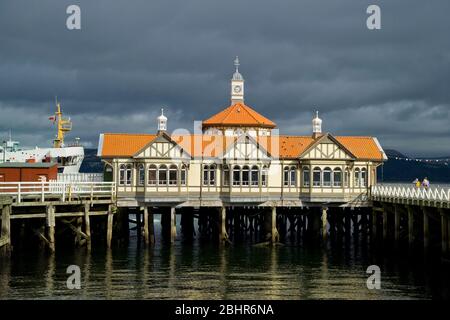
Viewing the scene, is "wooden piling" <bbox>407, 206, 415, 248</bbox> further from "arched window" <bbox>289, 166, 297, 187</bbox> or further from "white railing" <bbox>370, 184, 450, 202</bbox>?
"arched window" <bbox>289, 166, 297, 187</bbox>

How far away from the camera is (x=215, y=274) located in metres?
36.7

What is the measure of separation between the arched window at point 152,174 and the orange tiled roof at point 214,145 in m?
1.82

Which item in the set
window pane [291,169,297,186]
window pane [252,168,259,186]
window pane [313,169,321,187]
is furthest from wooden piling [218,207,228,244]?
window pane [313,169,321,187]

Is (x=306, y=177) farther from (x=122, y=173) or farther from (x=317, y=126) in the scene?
(x=122, y=173)

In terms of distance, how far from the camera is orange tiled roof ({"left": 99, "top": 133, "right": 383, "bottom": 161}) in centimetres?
5028

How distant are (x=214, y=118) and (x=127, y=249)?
17677 mm

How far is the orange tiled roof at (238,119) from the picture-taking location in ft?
192

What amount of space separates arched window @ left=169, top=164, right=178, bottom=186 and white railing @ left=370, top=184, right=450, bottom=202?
1448cm

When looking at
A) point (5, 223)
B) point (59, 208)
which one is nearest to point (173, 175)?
point (59, 208)

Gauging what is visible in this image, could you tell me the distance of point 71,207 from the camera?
153ft

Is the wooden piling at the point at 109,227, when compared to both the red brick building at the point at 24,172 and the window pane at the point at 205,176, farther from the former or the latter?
the window pane at the point at 205,176
